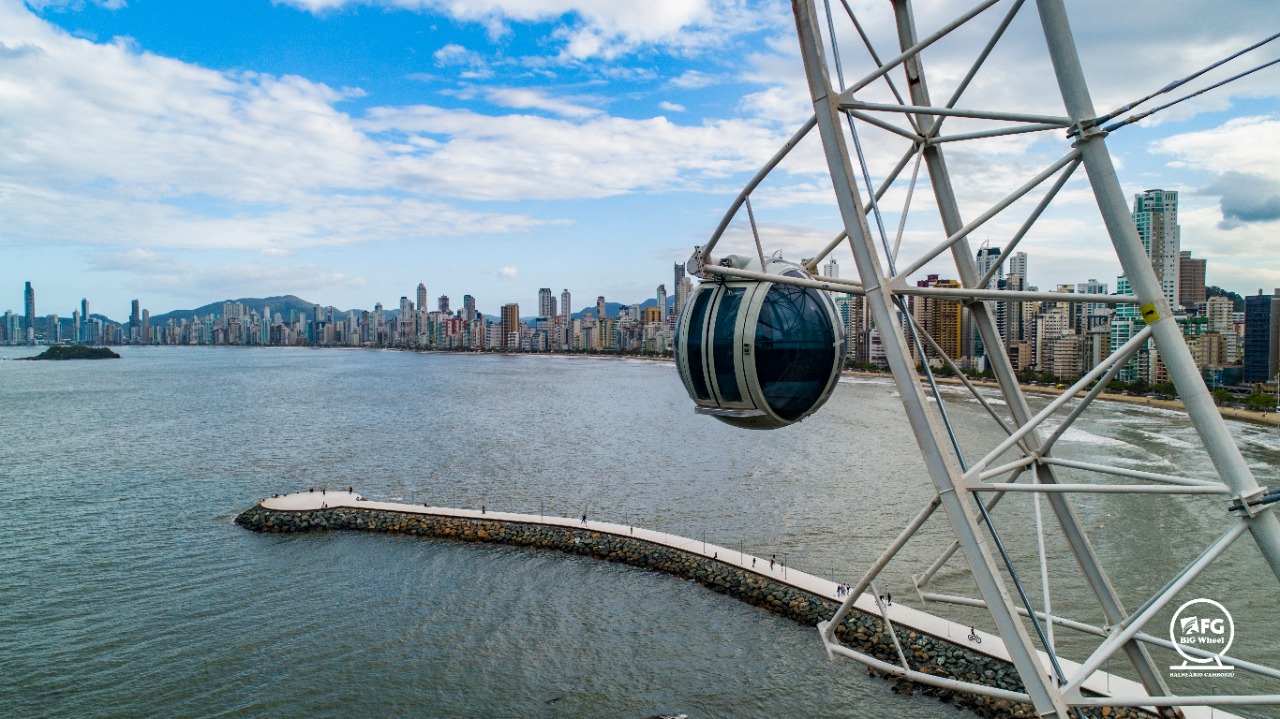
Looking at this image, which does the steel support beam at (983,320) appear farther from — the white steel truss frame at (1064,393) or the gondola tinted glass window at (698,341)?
the gondola tinted glass window at (698,341)

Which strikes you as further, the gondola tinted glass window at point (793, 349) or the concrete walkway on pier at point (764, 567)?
the concrete walkway on pier at point (764, 567)

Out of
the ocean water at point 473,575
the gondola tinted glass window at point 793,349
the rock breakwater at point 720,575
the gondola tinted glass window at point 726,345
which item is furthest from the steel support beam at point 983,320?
the ocean water at point 473,575

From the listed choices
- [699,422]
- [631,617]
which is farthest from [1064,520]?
[699,422]

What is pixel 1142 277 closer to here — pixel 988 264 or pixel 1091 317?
pixel 988 264

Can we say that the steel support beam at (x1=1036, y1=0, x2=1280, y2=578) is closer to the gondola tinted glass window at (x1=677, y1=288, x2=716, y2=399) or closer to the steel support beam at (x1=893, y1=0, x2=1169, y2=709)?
the steel support beam at (x1=893, y1=0, x2=1169, y2=709)

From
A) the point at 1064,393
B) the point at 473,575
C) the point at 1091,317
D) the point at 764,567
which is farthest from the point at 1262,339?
the point at 1064,393

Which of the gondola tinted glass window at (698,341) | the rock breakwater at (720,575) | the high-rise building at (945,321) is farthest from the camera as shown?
the high-rise building at (945,321)
